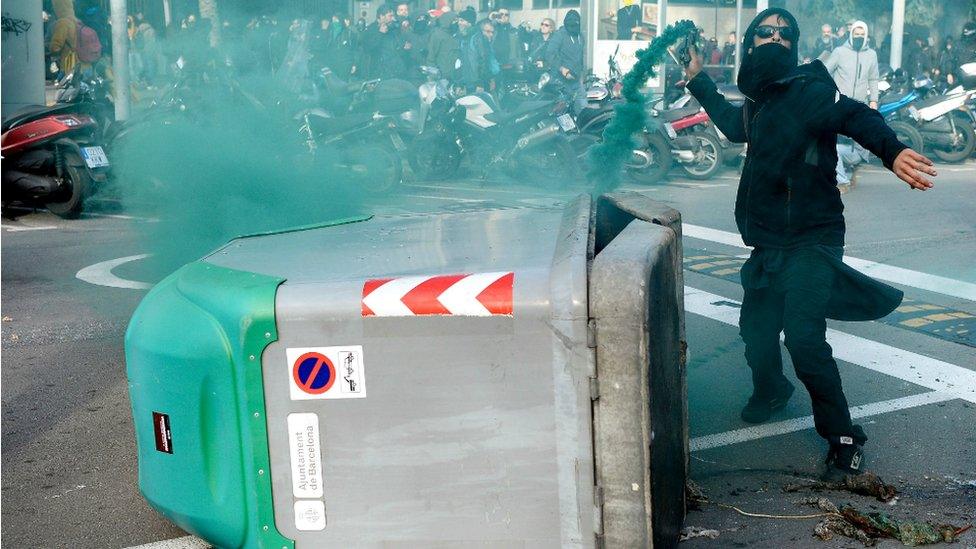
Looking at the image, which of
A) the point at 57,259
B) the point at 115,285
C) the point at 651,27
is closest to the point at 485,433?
the point at 115,285

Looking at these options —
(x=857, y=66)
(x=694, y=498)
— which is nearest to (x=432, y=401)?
(x=694, y=498)

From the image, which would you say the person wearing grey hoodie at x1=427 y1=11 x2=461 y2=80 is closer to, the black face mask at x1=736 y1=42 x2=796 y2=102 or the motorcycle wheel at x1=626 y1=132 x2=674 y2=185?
the motorcycle wheel at x1=626 y1=132 x2=674 y2=185

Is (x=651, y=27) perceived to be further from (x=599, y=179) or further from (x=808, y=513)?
(x=808, y=513)

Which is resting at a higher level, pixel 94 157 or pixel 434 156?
pixel 94 157

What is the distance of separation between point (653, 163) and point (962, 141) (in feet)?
16.8

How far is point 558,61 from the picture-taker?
660 inches

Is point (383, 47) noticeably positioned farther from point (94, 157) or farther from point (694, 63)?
point (694, 63)

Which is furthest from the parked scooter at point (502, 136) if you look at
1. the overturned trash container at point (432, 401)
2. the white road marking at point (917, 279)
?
the overturned trash container at point (432, 401)

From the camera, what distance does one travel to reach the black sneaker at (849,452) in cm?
434

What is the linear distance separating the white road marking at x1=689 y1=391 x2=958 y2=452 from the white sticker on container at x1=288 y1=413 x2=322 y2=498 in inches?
85.1

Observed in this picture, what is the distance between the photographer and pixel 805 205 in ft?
14.7

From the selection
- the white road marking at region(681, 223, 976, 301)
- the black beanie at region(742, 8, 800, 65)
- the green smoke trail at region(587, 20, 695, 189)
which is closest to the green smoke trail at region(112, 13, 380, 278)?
the green smoke trail at region(587, 20, 695, 189)

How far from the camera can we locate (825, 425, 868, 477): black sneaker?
434 cm

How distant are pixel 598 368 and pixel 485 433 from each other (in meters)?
0.36
